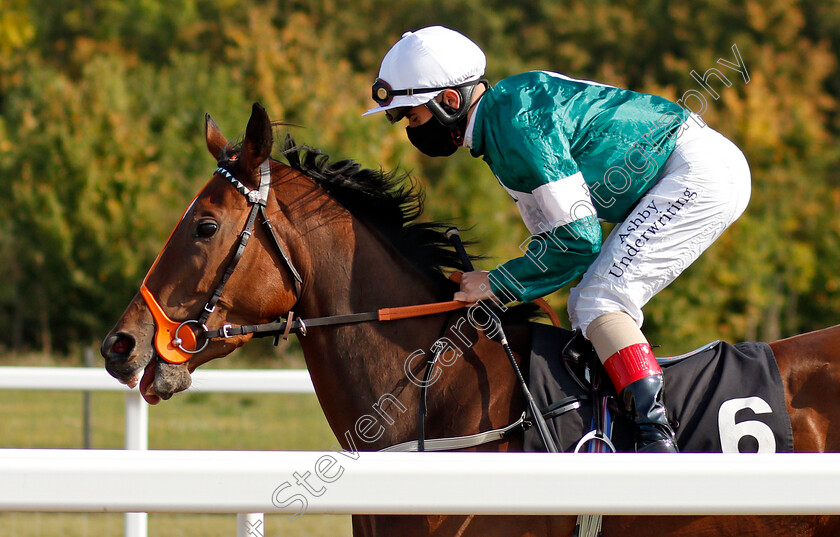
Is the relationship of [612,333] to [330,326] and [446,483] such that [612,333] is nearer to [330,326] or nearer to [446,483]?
[330,326]

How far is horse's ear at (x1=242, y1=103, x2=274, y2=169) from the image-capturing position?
2.56 metres

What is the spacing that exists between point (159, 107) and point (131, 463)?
14969mm

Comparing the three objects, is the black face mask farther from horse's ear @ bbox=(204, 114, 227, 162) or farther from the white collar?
horse's ear @ bbox=(204, 114, 227, 162)

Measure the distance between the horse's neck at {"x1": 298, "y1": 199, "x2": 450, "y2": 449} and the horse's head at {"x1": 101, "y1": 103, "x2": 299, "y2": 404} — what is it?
11 cm

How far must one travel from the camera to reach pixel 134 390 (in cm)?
386

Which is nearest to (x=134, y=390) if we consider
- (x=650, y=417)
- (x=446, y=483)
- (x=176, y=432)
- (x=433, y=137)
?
(x=433, y=137)

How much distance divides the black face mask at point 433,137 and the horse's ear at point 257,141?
1.39 feet

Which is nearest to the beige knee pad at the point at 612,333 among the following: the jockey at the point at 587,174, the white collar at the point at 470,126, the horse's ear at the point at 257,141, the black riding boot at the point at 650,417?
the jockey at the point at 587,174

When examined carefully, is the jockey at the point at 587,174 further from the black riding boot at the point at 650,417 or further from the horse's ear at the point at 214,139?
the horse's ear at the point at 214,139

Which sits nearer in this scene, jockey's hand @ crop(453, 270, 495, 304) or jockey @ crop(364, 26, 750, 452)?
jockey @ crop(364, 26, 750, 452)

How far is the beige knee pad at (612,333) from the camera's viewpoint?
7.86 ft

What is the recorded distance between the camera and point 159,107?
50.8ft

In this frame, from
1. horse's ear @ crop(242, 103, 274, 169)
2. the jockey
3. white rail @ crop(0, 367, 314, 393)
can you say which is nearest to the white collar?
the jockey

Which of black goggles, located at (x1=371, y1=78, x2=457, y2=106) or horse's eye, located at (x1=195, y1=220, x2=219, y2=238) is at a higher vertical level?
black goggles, located at (x1=371, y1=78, x2=457, y2=106)
